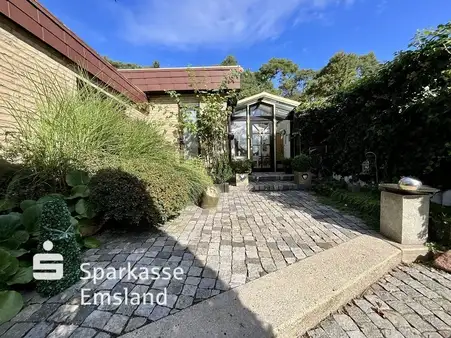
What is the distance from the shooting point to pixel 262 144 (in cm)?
893

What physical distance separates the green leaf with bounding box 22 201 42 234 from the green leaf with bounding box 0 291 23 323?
2.15 ft

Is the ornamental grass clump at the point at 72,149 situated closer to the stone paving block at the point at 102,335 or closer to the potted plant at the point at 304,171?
the stone paving block at the point at 102,335

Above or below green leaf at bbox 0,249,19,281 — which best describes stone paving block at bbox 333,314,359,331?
below

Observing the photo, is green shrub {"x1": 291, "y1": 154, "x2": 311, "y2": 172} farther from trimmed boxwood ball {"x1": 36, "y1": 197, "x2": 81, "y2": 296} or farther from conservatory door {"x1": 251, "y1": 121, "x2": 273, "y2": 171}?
trimmed boxwood ball {"x1": 36, "y1": 197, "x2": 81, "y2": 296}

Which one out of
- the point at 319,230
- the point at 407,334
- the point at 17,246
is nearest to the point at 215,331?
the point at 407,334

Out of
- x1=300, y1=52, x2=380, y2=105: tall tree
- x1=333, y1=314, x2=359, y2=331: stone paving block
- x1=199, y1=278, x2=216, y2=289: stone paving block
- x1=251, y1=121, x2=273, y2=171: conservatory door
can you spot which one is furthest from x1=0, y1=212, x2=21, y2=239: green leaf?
x1=300, y1=52, x2=380, y2=105: tall tree

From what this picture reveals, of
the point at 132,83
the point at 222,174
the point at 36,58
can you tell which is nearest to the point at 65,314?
the point at 36,58

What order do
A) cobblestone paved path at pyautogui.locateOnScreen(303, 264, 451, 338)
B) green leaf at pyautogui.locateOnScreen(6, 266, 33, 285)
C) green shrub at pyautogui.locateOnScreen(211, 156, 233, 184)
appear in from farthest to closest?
green shrub at pyautogui.locateOnScreen(211, 156, 233, 184) < green leaf at pyautogui.locateOnScreen(6, 266, 33, 285) < cobblestone paved path at pyautogui.locateOnScreen(303, 264, 451, 338)

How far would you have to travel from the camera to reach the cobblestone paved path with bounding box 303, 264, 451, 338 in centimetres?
153

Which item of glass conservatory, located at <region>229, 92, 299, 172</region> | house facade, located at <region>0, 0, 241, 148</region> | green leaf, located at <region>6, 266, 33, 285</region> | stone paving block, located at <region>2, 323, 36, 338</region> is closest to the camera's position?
stone paving block, located at <region>2, 323, 36, 338</region>

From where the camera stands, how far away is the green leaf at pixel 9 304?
143cm

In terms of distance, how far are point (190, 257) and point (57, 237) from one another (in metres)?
1.15

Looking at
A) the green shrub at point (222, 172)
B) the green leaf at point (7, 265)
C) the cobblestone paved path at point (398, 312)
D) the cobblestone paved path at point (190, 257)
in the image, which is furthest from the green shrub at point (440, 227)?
the green shrub at point (222, 172)

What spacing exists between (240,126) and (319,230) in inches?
245
